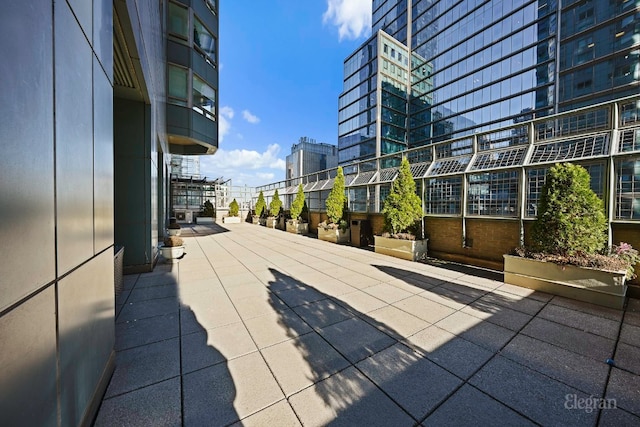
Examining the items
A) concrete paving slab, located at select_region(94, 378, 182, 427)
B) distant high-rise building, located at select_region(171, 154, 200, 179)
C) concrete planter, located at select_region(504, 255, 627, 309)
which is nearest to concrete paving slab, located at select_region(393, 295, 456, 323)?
concrete planter, located at select_region(504, 255, 627, 309)

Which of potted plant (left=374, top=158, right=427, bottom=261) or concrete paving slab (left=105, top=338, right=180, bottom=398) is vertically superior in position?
potted plant (left=374, top=158, right=427, bottom=261)

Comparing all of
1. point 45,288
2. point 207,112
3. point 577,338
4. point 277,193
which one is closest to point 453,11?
point 277,193

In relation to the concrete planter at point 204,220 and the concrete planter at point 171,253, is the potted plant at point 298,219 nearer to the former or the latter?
the concrete planter at point 171,253

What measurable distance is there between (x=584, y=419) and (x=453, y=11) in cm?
5340

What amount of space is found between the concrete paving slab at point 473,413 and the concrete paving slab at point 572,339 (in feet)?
6.26

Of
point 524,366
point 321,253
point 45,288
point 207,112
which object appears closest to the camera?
point 45,288

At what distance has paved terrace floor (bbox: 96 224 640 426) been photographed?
90.6 inches

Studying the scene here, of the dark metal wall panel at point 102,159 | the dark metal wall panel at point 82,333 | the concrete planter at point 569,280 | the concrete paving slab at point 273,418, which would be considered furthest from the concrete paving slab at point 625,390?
the dark metal wall panel at point 102,159

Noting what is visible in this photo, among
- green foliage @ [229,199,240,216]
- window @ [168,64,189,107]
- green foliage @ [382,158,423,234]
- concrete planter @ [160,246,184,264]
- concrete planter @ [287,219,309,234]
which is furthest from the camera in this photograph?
green foliage @ [229,199,240,216]

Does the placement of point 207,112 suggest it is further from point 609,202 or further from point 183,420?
point 609,202

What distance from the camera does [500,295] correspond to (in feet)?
17.4

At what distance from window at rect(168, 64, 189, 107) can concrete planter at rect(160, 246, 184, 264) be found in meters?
7.55

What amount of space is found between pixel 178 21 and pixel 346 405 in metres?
15.8

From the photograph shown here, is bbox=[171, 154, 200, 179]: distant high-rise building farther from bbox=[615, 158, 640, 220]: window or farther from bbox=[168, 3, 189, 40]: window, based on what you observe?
bbox=[615, 158, 640, 220]: window
